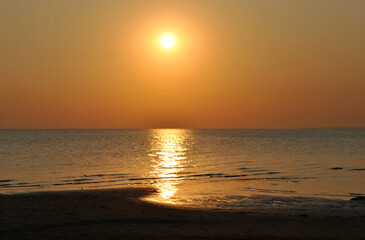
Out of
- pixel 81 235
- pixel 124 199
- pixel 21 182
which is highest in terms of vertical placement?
pixel 21 182

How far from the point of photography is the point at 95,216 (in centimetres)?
2094

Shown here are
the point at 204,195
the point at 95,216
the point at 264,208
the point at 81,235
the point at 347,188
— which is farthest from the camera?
the point at 347,188

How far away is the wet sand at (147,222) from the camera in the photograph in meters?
17.3

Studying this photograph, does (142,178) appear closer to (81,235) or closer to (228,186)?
(228,186)

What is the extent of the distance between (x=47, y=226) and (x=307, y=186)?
2436 cm

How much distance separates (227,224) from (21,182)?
2585cm

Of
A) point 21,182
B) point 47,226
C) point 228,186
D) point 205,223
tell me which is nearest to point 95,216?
point 47,226

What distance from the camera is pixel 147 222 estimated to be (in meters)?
19.8

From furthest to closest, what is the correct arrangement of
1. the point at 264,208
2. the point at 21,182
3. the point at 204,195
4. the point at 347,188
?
the point at 21,182 → the point at 347,188 → the point at 204,195 → the point at 264,208

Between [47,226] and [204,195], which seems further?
[204,195]

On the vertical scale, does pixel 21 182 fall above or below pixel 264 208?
above

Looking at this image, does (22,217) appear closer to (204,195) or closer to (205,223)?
(205,223)

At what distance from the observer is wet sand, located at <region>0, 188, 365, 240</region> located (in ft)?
56.7

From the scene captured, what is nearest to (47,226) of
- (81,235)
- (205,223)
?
(81,235)
